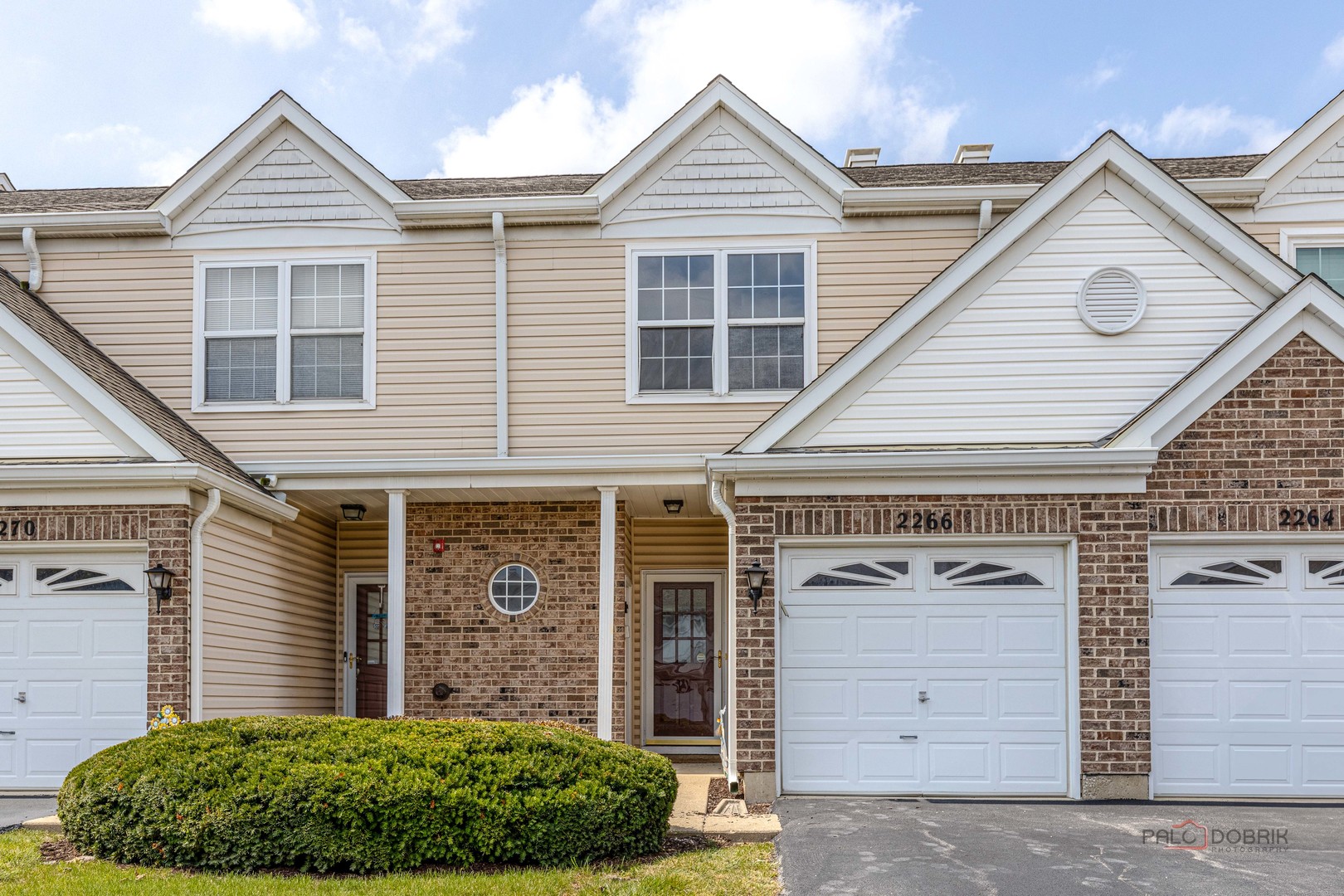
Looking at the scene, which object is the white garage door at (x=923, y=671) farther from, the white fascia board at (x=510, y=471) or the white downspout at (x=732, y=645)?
the white fascia board at (x=510, y=471)

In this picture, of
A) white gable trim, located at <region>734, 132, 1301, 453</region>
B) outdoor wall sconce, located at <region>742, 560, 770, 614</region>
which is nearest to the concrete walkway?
outdoor wall sconce, located at <region>742, 560, 770, 614</region>

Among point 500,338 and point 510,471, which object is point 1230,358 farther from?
point 500,338

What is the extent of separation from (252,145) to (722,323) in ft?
18.5

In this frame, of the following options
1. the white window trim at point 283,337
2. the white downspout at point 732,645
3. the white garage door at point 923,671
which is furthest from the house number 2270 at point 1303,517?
the white window trim at point 283,337

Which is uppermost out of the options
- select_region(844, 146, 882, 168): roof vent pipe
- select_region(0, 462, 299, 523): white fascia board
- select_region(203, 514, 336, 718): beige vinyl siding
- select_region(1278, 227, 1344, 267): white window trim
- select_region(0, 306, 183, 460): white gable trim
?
select_region(844, 146, 882, 168): roof vent pipe

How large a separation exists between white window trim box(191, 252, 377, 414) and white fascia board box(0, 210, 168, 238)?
2.09ft

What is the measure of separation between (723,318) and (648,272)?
3.23 feet

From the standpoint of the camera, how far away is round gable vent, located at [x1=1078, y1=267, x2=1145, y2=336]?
34.6 ft

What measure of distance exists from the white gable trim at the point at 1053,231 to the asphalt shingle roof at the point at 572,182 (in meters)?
1.97

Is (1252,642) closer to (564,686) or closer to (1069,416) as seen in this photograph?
(1069,416)

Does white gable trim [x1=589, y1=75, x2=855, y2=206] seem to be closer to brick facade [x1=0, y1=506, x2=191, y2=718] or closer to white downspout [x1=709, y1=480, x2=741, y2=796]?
white downspout [x1=709, y1=480, x2=741, y2=796]

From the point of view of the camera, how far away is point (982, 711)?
9922 millimetres

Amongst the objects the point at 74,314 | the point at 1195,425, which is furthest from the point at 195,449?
the point at 1195,425

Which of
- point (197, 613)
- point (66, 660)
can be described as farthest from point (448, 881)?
point (66, 660)
